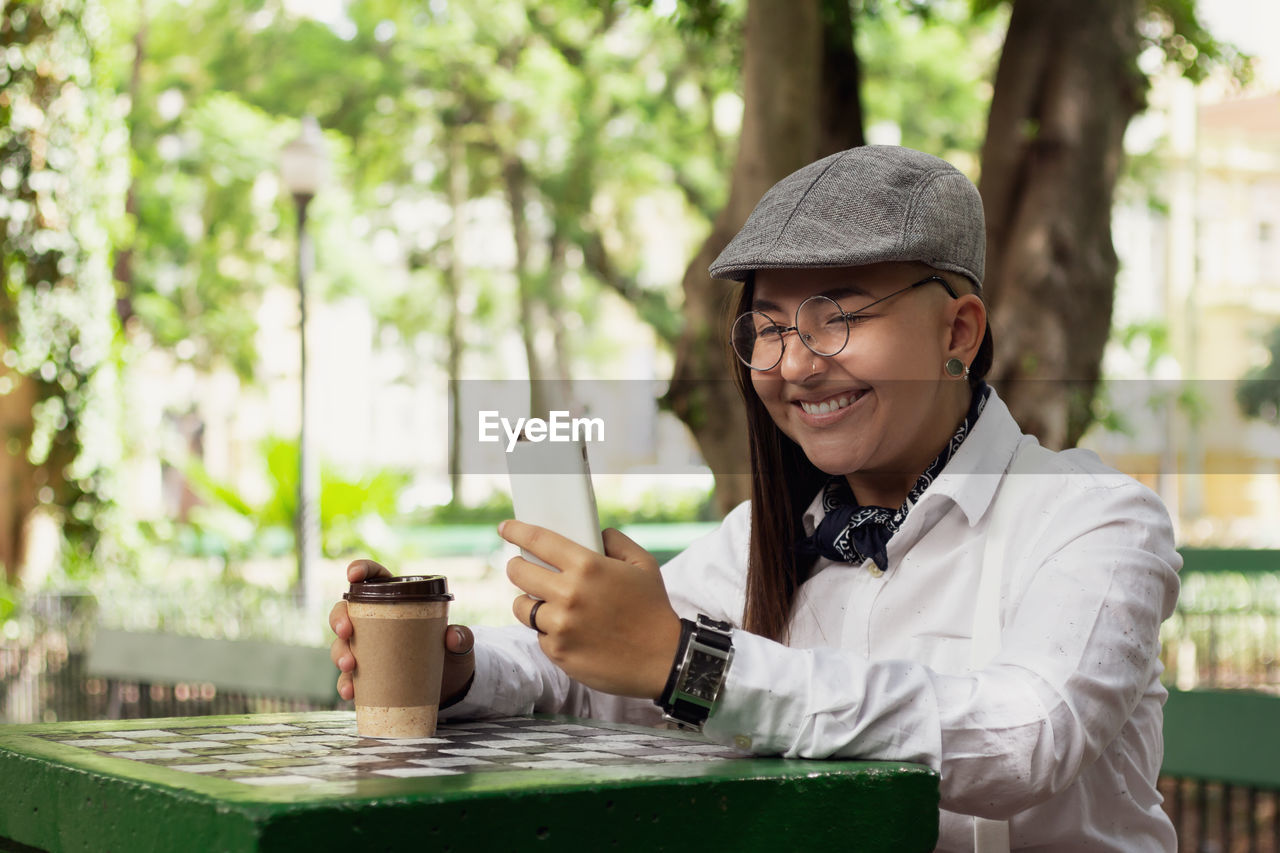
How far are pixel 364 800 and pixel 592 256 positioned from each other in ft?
67.0

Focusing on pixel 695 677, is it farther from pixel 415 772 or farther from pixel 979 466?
pixel 979 466

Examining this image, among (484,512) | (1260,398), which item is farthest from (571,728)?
(484,512)

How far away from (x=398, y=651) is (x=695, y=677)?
428mm

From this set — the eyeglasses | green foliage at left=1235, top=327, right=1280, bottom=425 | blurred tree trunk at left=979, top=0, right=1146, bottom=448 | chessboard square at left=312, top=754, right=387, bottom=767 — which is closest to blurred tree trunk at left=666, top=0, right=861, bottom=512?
blurred tree trunk at left=979, top=0, right=1146, bottom=448

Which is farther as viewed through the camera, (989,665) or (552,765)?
(989,665)

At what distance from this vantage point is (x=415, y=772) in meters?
1.75

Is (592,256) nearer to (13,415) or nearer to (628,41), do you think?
(628,41)

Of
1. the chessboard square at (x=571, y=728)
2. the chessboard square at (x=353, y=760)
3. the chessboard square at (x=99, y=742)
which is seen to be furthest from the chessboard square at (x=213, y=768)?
the chessboard square at (x=571, y=728)

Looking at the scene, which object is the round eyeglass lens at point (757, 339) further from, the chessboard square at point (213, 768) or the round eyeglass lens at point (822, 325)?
the chessboard square at point (213, 768)

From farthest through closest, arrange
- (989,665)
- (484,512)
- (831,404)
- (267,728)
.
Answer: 1. (484,512)
2. (831,404)
3. (267,728)
4. (989,665)

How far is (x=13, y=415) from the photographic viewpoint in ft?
35.7

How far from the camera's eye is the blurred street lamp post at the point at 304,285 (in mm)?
10352

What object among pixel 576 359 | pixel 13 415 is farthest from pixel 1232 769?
pixel 576 359

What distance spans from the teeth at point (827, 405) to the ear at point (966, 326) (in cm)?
20
